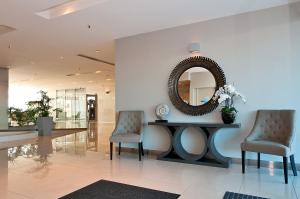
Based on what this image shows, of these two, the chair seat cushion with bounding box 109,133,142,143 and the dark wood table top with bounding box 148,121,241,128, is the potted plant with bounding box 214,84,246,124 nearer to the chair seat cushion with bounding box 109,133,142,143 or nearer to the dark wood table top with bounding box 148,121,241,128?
the dark wood table top with bounding box 148,121,241,128

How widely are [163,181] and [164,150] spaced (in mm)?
1631

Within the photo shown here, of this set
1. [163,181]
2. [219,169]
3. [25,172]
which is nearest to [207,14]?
[219,169]

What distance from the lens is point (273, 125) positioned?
146 inches

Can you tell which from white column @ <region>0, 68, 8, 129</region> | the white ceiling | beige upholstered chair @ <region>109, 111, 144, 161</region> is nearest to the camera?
the white ceiling

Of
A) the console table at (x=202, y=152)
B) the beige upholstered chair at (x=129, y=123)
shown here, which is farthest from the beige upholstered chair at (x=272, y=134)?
the beige upholstered chair at (x=129, y=123)

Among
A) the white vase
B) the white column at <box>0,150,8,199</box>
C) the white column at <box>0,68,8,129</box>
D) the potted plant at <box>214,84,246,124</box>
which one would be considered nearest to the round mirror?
the potted plant at <box>214,84,246,124</box>

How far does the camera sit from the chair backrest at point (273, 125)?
3.49m

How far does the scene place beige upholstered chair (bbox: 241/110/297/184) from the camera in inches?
126

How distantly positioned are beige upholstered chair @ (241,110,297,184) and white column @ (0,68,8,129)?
Result: 32.3 feet

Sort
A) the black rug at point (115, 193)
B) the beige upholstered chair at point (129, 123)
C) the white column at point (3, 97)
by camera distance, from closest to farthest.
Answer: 1. the black rug at point (115, 193)
2. the beige upholstered chair at point (129, 123)
3. the white column at point (3, 97)

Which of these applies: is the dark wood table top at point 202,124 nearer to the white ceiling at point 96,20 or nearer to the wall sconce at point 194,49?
the wall sconce at point 194,49

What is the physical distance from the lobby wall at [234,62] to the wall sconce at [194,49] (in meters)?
0.09

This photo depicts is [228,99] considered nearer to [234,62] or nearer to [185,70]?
[234,62]

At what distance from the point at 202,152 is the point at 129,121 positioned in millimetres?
1744
